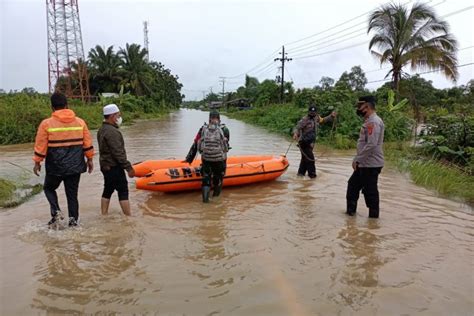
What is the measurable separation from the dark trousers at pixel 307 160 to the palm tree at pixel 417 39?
1459cm

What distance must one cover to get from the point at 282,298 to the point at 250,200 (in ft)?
11.1

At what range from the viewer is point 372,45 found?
21.5 meters

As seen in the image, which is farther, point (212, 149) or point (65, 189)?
point (212, 149)

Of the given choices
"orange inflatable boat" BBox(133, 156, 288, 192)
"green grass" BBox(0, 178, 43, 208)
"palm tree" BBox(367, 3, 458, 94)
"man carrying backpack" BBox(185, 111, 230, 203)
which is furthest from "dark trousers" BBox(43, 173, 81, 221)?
"palm tree" BBox(367, 3, 458, 94)

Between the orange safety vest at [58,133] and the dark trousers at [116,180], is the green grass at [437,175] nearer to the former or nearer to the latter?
the dark trousers at [116,180]

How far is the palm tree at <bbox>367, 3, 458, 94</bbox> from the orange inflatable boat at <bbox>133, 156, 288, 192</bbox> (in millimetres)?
15349

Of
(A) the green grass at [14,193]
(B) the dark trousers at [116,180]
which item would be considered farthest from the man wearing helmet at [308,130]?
(A) the green grass at [14,193]

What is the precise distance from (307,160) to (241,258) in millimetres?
4674

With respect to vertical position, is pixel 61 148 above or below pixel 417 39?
below

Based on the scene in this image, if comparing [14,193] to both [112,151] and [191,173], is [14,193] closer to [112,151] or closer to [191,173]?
[112,151]

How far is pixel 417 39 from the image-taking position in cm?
2002

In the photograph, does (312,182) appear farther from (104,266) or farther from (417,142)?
(417,142)

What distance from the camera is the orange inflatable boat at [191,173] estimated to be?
6586mm

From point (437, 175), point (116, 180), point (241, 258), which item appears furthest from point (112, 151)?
point (437, 175)
